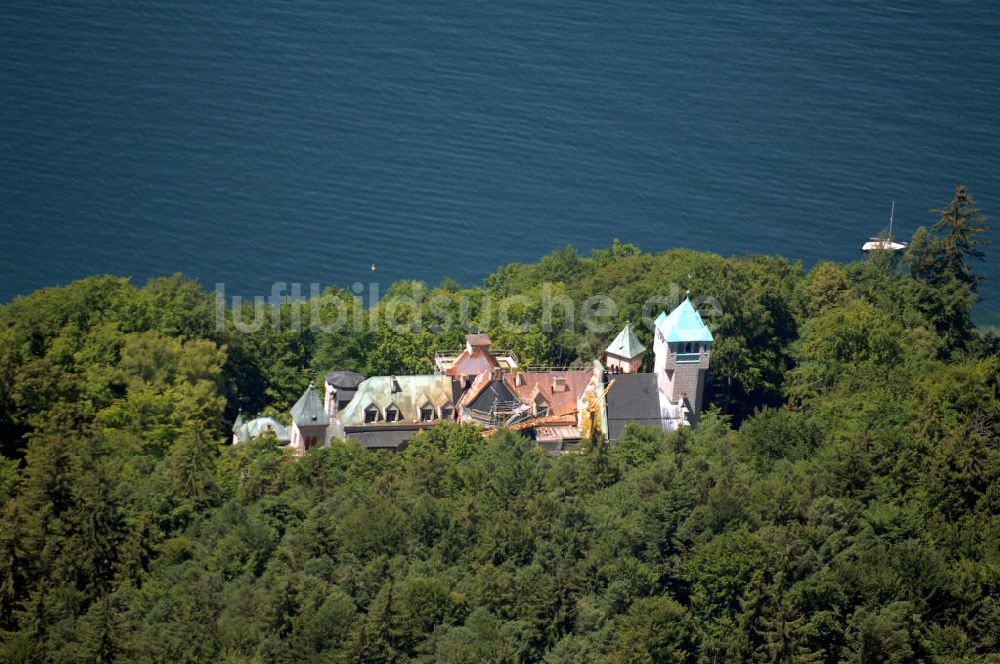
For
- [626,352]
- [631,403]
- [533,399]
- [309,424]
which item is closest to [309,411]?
[309,424]

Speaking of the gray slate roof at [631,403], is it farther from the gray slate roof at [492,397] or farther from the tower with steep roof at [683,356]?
the gray slate roof at [492,397]

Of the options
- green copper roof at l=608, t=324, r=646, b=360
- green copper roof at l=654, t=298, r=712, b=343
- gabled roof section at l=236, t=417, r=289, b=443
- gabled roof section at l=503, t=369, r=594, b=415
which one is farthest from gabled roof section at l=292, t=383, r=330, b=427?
green copper roof at l=654, t=298, r=712, b=343

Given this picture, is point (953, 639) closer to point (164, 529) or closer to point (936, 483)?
point (936, 483)

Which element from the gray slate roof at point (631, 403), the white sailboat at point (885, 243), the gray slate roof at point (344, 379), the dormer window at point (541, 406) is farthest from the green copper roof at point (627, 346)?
the white sailboat at point (885, 243)

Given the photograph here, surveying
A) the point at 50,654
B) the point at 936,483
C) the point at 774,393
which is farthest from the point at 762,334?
the point at 50,654

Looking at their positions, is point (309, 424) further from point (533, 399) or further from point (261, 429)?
point (533, 399)

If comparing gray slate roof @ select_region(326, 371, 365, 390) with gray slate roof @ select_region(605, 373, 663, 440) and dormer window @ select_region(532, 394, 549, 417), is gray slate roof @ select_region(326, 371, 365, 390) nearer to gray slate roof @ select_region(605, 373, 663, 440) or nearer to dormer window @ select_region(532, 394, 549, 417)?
dormer window @ select_region(532, 394, 549, 417)
